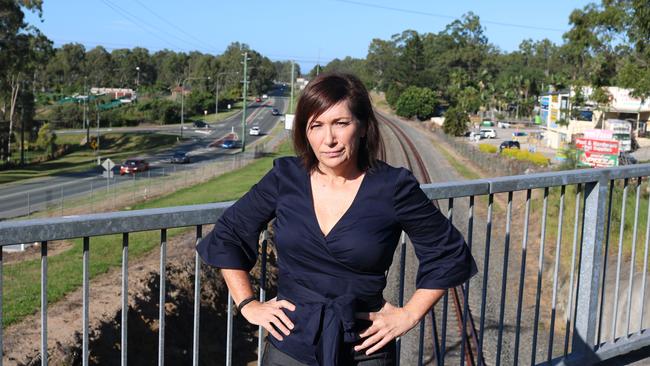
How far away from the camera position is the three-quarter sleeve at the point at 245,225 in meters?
2.34

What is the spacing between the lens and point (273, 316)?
221 cm

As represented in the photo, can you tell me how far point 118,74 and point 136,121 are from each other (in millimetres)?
29363

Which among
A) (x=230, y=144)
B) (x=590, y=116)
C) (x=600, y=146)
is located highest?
(x=590, y=116)

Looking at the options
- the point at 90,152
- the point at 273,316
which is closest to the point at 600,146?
the point at 273,316

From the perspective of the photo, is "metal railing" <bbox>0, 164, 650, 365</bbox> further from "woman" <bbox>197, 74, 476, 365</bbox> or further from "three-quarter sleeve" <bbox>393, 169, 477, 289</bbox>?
"three-quarter sleeve" <bbox>393, 169, 477, 289</bbox>

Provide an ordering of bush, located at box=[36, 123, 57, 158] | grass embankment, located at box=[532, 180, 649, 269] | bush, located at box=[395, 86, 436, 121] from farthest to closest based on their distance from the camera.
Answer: bush, located at box=[395, 86, 436, 121] → bush, located at box=[36, 123, 57, 158] → grass embankment, located at box=[532, 180, 649, 269]

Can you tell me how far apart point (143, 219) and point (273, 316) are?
21.8 inches

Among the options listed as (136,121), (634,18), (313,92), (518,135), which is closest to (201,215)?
(313,92)

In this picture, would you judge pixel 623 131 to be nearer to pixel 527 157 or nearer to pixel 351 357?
pixel 527 157

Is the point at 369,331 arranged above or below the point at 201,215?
below

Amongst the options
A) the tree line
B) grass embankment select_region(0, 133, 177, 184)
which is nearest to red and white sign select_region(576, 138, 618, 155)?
the tree line

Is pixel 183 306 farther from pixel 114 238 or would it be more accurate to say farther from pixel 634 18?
pixel 634 18

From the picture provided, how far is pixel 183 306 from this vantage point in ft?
42.5

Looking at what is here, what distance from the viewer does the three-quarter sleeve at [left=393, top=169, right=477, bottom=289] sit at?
2.21m
